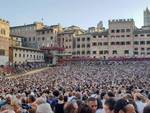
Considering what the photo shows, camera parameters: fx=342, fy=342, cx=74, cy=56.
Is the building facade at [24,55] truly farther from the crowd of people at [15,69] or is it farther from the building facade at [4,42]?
the crowd of people at [15,69]

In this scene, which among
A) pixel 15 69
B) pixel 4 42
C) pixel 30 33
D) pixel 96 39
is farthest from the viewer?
pixel 30 33

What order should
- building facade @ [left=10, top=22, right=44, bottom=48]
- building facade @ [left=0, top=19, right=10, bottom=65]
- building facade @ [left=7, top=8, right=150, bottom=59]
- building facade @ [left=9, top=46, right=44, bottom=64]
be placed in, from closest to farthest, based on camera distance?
building facade @ [left=0, top=19, right=10, bottom=65] < building facade @ [left=9, top=46, right=44, bottom=64] < building facade @ [left=7, top=8, right=150, bottom=59] < building facade @ [left=10, top=22, right=44, bottom=48]

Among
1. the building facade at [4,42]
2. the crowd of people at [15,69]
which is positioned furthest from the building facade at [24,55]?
the crowd of people at [15,69]

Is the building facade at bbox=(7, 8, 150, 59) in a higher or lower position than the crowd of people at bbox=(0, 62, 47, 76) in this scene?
higher

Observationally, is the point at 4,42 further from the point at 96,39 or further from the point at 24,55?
the point at 96,39

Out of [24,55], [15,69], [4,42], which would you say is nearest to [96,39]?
[24,55]

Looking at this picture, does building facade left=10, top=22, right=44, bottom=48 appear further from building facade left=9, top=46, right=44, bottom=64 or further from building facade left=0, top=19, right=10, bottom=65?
building facade left=0, top=19, right=10, bottom=65

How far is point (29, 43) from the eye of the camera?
4048 inches

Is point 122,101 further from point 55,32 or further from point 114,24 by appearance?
point 55,32

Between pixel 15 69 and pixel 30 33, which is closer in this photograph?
pixel 15 69

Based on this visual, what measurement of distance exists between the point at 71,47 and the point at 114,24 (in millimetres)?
14401

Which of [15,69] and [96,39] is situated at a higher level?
[96,39]

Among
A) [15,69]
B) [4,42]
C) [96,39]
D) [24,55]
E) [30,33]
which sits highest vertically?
[30,33]

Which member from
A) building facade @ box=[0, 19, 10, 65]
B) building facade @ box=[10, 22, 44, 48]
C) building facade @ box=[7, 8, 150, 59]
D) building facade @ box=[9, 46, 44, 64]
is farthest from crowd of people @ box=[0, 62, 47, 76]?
building facade @ box=[10, 22, 44, 48]
